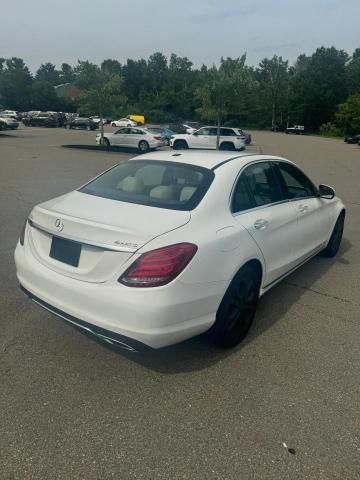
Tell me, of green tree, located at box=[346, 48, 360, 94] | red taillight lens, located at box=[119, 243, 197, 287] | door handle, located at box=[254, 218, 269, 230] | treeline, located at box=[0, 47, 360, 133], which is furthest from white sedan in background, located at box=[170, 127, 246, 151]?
green tree, located at box=[346, 48, 360, 94]

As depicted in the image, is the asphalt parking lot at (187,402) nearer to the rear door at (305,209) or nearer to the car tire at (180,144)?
the rear door at (305,209)

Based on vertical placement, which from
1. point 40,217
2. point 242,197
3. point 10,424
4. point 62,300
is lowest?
point 10,424

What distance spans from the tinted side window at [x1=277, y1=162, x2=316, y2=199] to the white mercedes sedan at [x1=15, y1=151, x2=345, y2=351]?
20 cm

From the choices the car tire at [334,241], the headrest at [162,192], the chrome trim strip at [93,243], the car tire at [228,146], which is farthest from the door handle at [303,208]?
the car tire at [228,146]

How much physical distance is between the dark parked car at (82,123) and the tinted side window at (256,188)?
139 ft

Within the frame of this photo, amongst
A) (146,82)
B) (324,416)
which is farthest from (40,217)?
(146,82)

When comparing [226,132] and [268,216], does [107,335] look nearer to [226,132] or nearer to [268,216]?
[268,216]

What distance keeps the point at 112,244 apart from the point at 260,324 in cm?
171

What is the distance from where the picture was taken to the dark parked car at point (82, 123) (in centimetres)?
4244

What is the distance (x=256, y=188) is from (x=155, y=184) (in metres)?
0.92

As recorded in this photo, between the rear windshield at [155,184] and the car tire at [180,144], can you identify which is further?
the car tire at [180,144]

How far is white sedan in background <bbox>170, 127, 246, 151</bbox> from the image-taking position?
23219 mm

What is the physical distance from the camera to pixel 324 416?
2301mm

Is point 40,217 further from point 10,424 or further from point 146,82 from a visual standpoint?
point 146,82
